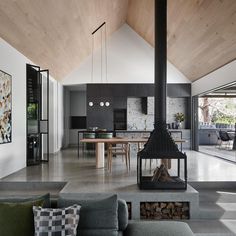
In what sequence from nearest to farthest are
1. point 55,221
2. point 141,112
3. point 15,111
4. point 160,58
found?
point 55,221, point 160,58, point 15,111, point 141,112

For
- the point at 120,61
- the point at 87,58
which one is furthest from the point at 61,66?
the point at 120,61

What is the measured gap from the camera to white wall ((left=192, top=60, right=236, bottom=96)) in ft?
21.6

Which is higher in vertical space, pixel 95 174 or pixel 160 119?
pixel 160 119

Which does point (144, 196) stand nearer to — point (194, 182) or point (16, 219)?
point (194, 182)

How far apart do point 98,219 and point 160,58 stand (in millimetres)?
2945

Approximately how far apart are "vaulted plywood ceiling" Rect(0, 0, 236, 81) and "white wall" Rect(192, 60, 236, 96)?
0.58 feet

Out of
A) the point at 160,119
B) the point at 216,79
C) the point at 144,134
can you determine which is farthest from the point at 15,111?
the point at 216,79


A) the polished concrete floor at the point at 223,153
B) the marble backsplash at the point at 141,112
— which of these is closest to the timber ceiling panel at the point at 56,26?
the marble backsplash at the point at 141,112

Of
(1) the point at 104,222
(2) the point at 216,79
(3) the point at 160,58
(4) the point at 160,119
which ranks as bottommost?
(1) the point at 104,222

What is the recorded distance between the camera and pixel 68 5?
17.4ft

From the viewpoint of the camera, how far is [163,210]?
394 centimetres

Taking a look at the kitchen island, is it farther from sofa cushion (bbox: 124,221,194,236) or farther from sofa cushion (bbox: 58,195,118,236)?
sofa cushion (bbox: 58,195,118,236)

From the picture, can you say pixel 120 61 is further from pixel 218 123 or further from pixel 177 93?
pixel 218 123

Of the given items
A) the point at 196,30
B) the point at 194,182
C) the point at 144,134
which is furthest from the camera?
the point at 144,134
